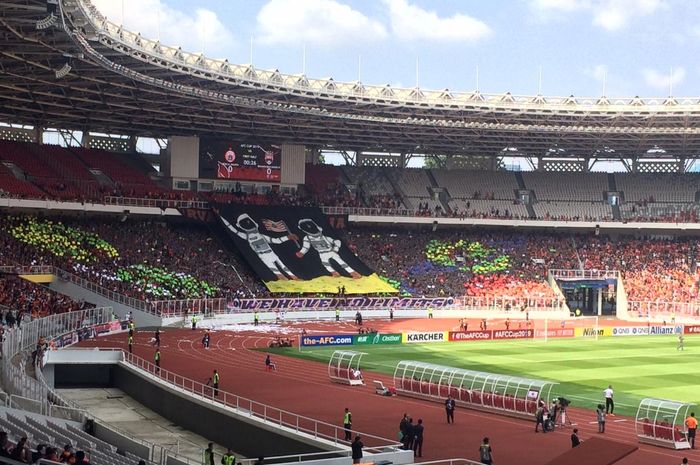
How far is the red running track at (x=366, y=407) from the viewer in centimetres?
2998

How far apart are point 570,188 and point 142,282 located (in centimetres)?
4624

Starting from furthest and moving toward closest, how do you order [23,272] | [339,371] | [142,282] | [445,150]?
[445,150] → [142,282] → [23,272] → [339,371]

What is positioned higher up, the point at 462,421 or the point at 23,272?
the point at 23,272

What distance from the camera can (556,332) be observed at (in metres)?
67.2

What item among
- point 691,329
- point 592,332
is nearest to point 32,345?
point 592,332

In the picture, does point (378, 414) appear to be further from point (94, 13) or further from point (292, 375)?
point (94, 13)

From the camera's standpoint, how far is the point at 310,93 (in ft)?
231

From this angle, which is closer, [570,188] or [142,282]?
[142,282]

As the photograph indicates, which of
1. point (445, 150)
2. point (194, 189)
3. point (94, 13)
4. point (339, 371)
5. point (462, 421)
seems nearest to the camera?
point (462, 421)

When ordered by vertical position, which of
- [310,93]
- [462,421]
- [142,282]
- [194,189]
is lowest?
[462,421]

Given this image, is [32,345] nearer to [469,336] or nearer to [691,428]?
[691,428]

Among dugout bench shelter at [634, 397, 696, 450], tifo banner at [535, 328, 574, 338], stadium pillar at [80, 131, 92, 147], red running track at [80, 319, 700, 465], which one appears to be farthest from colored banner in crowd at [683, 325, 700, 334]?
stadium pillar at [80, 131, 92, 147]

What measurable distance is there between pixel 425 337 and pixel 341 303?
54.9ft

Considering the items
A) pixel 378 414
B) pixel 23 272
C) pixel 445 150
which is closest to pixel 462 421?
pixel 378 414
